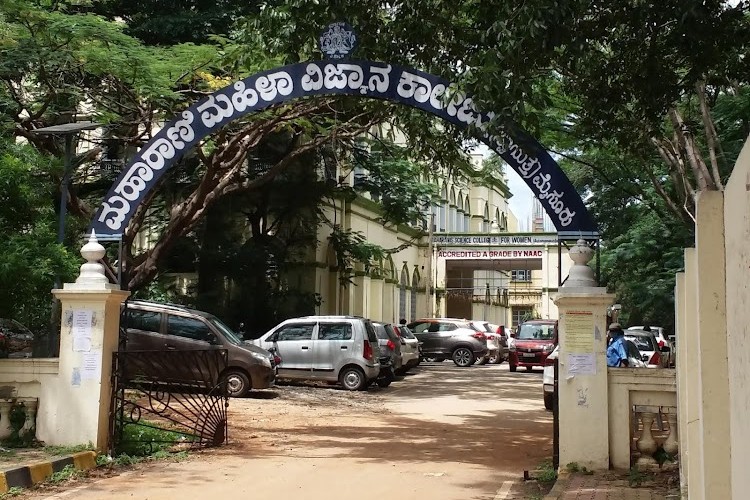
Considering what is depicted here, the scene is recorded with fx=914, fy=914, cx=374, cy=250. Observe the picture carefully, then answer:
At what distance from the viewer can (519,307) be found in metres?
65.1

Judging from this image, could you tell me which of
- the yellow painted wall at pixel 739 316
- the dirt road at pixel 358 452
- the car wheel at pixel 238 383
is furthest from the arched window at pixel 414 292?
the yellow painted wall at pixel 739 316

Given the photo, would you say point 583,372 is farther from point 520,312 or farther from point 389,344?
point 520,312

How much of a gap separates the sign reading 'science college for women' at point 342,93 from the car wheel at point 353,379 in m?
10.3

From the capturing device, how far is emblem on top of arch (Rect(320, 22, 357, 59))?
10.7m

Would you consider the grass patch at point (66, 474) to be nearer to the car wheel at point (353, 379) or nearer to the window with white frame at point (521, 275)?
the car wheel at point (353, 379)

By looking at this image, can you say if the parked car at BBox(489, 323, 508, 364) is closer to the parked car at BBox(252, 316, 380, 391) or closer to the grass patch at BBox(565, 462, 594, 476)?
the parked car at BBox(252, 316, 380, 391)

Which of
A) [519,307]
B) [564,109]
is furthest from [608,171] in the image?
[519,307]

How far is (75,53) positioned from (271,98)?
7159 mm

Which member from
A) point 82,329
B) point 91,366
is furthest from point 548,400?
point 82,329

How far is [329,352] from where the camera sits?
2058cm

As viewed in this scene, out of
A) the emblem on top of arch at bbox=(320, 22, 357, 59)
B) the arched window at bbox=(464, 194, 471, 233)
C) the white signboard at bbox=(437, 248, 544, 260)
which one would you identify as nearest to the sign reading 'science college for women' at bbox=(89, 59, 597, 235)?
the emblem on top of arch at bbox=(320, 22, 357, 59)

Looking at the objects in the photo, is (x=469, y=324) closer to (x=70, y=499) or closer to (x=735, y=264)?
(x=70, y=499)

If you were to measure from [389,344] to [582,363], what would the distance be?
13.6 meters

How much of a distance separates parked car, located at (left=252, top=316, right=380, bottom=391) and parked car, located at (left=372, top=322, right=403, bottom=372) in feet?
4.19
